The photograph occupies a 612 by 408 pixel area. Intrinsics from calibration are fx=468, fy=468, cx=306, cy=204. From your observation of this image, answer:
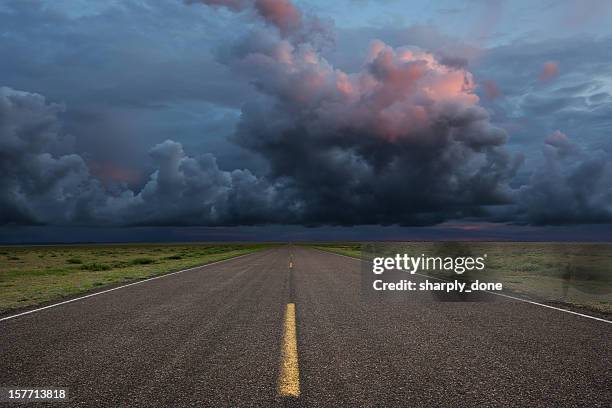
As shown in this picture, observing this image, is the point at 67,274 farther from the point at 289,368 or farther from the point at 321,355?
the point at 289,368

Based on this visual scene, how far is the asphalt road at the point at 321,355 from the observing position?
4320mm

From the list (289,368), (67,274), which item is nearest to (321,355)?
(289,368)

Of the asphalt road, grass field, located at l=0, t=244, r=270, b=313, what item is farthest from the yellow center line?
grass field, located at l=0, t=244, r=270, b=313

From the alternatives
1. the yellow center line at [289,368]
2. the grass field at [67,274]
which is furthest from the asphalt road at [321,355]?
the grass field at [67,274]

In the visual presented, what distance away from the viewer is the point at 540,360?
5.55 m

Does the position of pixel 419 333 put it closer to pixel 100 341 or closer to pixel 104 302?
pixel 100 341

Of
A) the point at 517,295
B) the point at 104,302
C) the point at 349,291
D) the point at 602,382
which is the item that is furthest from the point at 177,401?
the point at 517,295

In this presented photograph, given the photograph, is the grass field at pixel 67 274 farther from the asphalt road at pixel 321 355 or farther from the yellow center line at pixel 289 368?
the yellow center line at pixel 289 368

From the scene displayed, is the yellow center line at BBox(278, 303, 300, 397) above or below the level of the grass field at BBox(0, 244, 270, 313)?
above

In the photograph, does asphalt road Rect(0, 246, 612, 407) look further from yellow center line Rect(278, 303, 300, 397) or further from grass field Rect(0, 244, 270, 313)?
grass field Rect(0, 244, 270, 313)

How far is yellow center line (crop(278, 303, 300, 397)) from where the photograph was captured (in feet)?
14.5

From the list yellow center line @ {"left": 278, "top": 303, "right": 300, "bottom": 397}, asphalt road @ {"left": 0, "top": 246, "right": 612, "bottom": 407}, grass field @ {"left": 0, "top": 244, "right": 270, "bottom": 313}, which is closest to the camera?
asphalt road @ {"left": 0, "top": 246, "right": 612, "bottom": 407}

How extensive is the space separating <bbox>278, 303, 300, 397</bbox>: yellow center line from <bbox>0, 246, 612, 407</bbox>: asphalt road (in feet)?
0.22

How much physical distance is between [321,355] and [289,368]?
700mm
